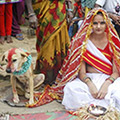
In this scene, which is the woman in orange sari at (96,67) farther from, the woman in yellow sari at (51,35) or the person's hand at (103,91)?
the woman in yellow sari at (51,35)

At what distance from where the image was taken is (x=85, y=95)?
3.60 metres

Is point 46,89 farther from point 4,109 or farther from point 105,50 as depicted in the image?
point 105,50

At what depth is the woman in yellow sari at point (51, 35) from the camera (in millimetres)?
4152

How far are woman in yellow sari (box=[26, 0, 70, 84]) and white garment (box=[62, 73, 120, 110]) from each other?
70 cm

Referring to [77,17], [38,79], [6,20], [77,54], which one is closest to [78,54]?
[77,54]

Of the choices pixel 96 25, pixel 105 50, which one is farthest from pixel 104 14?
pixel 105 50

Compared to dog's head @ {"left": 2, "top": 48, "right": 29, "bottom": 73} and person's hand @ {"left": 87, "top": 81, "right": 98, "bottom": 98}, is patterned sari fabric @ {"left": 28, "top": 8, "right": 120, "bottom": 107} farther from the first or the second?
dog's head @ {"left": 2, "top": 48, "right": 29, "bottom": 73}

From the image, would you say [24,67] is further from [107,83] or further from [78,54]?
[107,83]

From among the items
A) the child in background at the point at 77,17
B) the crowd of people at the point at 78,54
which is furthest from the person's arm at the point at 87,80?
the child in background at the point at 77,17

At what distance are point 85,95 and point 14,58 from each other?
1.02 m

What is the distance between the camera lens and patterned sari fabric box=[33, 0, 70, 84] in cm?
415

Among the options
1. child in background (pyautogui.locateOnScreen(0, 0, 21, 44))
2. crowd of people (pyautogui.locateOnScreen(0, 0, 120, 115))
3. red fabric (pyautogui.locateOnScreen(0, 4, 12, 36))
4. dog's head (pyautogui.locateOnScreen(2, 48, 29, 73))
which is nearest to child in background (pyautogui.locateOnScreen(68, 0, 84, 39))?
crowd of people (pyautogui.locateOnScreen(0, 0, 120, 115))

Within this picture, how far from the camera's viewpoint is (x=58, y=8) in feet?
13.6

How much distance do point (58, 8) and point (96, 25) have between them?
73cm
